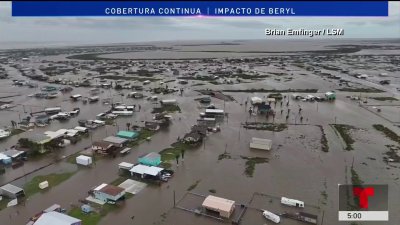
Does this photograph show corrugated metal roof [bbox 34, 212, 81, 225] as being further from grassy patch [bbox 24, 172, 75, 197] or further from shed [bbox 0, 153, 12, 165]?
shed [bbox 0, 153, 12, 165]

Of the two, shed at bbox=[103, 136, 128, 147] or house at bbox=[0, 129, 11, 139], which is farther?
house at bbox=[0, 129, 11, 139]

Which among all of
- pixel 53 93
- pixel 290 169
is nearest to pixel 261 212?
pixel 290 169

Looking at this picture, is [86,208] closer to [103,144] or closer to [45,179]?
[45,179]

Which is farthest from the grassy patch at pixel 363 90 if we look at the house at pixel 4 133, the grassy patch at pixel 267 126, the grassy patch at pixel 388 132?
the house at pixel 4 133

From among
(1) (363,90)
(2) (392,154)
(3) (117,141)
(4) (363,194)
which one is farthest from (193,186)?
(1) (363,90)

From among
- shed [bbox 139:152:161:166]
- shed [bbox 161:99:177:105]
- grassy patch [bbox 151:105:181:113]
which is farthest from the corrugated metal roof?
shed [bbox 161:99:177:105]

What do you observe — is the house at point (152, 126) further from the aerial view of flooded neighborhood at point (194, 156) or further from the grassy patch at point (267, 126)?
the grassy patch at point (267, 126)
